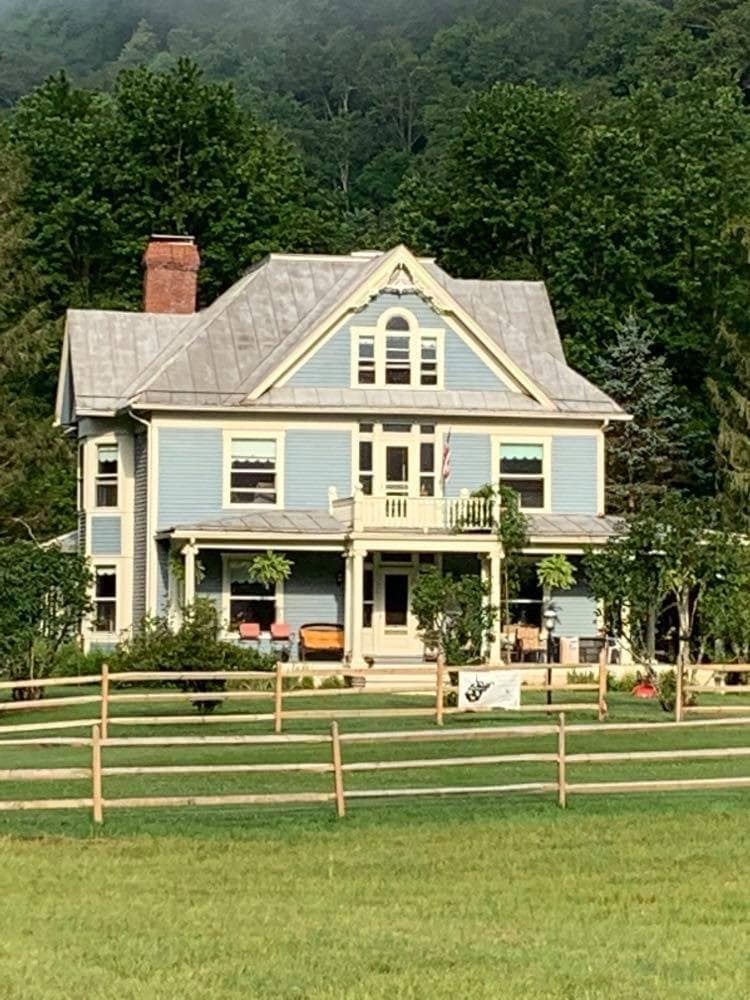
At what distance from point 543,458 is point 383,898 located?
28.5m

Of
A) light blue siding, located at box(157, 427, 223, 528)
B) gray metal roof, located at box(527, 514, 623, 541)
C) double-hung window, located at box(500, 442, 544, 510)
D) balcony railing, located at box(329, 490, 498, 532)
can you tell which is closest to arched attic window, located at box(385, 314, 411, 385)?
double-hung window, located at box(500, 442, 544, 510)

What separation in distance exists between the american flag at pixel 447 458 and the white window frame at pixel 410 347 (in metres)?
1.07

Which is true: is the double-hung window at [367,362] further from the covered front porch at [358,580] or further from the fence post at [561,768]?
the fence post at [561,768]

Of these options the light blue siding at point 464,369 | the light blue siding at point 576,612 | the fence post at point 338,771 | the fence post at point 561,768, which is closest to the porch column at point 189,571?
the light blue siding at point 464,369

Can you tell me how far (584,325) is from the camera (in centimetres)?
5934

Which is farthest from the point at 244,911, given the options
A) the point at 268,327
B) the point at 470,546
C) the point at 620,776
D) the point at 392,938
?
the point at 268,327

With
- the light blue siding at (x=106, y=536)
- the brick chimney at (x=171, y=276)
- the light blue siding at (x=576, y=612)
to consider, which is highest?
the brick chimney at (x=171, y=276)

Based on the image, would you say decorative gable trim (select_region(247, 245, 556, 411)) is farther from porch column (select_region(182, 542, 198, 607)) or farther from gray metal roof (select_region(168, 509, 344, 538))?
porch column (select_region(182, 542, 198, 607))

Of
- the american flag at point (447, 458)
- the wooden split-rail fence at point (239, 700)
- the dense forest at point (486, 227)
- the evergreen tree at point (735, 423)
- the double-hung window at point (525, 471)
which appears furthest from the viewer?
the dense forest at point (486, 227)

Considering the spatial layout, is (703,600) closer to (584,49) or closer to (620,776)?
(620,776)

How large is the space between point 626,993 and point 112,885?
5766 mm

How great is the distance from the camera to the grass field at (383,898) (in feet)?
43.1

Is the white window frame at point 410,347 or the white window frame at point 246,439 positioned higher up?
the white window frame at point 410,347

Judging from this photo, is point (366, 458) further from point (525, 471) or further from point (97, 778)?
point (97, 778)
